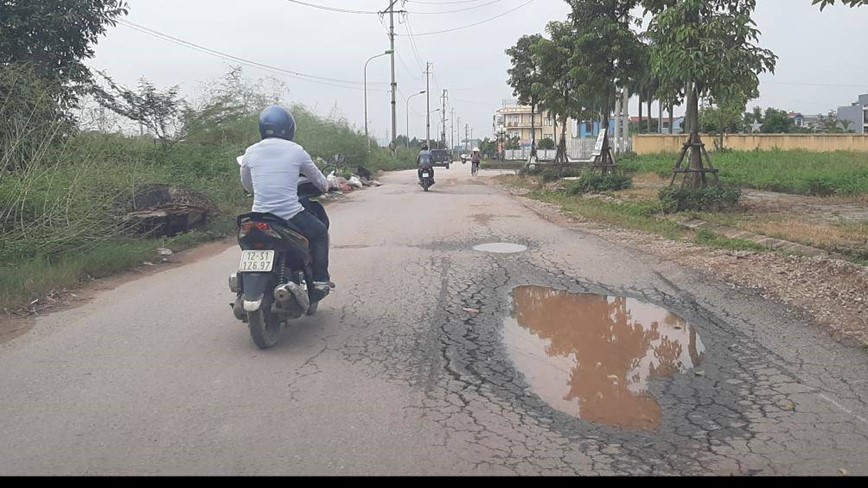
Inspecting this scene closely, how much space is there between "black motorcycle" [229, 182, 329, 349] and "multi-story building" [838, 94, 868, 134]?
261 ft

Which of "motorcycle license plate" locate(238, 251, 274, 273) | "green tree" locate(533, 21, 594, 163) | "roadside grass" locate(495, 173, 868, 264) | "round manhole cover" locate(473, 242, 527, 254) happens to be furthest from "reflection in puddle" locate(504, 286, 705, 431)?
"green tree" locate(533, 21, 594, 163)

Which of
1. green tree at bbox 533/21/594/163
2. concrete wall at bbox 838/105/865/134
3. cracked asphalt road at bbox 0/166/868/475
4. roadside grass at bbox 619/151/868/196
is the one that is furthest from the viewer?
concrete wall at bbox 838/105/865/134

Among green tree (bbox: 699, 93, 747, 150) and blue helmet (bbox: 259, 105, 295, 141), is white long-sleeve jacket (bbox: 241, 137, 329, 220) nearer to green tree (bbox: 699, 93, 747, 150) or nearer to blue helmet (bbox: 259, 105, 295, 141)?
blue helmet (bbox: 259, 105, 295, 141)

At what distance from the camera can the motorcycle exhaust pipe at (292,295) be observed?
5.75 m

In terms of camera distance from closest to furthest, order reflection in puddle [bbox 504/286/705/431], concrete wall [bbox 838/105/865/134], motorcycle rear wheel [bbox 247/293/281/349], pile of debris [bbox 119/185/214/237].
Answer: reflection in puddle [bbox 504/286/705/431], motorcycle rear wheel [bbox 247/293/281/349], pile of debris [bbox 119/185/214/237], concrete wall [bbox 838/105/865/134]

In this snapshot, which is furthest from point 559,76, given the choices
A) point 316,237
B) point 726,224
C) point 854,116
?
point 854,116

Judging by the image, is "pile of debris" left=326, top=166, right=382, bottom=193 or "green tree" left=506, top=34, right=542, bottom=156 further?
"green tree" left=506, top=34, right=542, bottom=156

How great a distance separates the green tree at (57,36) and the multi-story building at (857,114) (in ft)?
248

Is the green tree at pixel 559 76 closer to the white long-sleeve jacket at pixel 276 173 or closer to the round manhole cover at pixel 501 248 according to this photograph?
the round manhole cover at pixel 501 248

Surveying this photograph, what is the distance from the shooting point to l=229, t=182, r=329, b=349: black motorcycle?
5.67 m

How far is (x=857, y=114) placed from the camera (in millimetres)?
78562

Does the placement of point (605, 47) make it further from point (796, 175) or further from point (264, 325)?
point (264, 325)

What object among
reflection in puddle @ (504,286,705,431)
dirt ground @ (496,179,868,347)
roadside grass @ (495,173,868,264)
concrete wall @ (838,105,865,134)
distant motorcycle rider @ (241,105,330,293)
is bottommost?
reflection in puddle @ (504,286,705,431)

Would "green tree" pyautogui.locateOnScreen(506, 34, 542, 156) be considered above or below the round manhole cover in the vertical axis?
above
